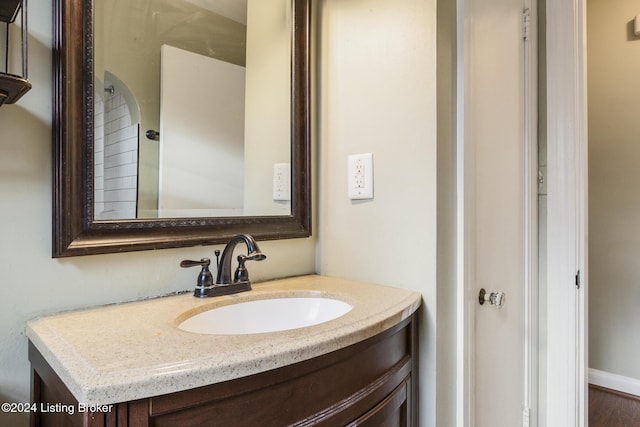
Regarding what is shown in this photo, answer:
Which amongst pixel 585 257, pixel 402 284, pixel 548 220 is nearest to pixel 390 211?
pixel 402 284

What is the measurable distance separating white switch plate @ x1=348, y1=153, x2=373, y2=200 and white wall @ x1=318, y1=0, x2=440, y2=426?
0.02 m

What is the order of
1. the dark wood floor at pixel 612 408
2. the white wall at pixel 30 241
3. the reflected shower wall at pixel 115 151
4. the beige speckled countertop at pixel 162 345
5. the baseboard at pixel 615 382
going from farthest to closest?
the baseboard at pixel 615 382 < the dark wood floor at pixel 612 408 < the reflected shower wall at pixel 115 151 < the white wall at pixel 30 241 < the beige speckled countertop at pixel 162 345

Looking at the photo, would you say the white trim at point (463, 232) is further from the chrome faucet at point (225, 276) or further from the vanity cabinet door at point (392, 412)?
the chrome faucet at point (225, 276)

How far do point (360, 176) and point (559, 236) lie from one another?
0.88 metres

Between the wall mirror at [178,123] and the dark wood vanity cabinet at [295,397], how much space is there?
365mm

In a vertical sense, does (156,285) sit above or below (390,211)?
below

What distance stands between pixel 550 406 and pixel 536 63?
1.39m

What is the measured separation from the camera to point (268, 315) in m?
1.03

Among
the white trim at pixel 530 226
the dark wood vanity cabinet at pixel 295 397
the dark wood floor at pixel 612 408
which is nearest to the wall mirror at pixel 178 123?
the dark wood vanity cabinet at pixel 295 397

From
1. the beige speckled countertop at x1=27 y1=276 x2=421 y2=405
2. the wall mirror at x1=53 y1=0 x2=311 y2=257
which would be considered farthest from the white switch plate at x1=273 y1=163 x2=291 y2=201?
the beige speckled countertop at x1=27 y1=276 x2=421 y2=405

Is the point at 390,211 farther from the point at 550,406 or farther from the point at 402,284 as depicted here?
the point at 550,406

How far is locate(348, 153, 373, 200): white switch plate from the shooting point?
45.3 inches

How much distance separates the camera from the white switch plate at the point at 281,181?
1257 mm

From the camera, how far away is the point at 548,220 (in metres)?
1.48
